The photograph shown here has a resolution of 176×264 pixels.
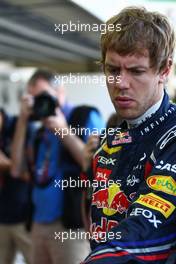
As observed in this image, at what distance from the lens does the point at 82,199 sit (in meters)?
2.03

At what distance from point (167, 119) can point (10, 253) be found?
1.84 metres

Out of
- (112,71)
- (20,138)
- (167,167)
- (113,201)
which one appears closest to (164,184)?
(167,167)

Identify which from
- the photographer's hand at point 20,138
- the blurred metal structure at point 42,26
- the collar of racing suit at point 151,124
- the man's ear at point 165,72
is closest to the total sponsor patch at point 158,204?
the collar of racing suit at point 151,124

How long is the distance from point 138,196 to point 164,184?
0.06 meters

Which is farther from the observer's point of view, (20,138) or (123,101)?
(20,138)

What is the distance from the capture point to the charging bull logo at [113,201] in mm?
979

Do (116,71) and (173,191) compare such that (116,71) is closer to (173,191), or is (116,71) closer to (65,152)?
(173,191)

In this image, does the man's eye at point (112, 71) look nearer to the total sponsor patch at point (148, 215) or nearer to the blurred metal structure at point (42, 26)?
the total sponsor patch at point (148, 215)

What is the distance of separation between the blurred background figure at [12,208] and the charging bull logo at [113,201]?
1.49 metres

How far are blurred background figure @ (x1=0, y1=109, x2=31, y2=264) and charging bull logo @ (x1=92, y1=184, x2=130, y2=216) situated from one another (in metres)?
1.49

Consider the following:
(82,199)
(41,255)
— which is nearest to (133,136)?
(82,199)

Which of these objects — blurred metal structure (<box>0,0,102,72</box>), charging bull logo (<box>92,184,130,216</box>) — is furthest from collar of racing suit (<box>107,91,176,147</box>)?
blurred metal structure (<box>0,0,102,72</box>)

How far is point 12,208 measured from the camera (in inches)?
99.1

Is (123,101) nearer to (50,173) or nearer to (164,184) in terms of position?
(164,184)
